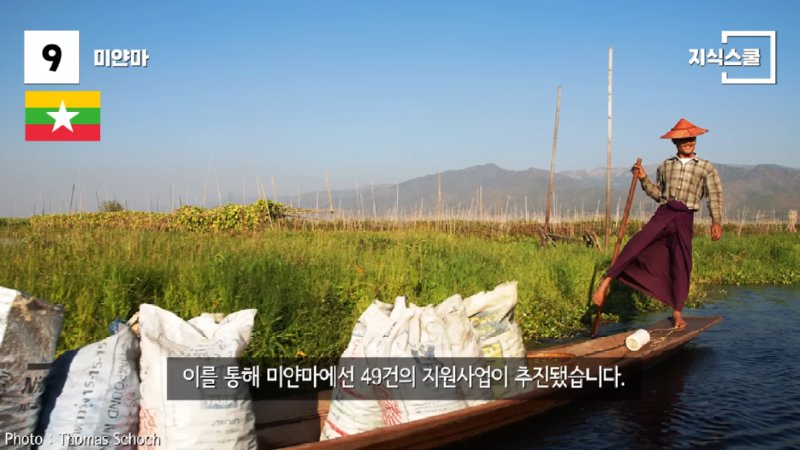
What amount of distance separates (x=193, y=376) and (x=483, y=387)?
1724 mm

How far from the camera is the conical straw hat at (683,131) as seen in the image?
6.04 metres

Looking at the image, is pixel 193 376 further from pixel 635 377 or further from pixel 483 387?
pixel 635 377

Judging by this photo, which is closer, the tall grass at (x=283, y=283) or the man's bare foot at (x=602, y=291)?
the tall grass at (x=283, y=283)

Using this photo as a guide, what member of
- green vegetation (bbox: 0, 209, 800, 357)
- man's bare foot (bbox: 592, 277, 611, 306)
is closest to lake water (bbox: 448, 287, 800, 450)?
man's bare foot (bbox: 592, 277, 611, 306)

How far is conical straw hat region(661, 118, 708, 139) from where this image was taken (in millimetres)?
6039

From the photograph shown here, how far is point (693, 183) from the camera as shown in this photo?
6262 mm

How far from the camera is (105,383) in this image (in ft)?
9.60

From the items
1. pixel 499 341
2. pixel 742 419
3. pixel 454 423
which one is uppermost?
pixel 499 341

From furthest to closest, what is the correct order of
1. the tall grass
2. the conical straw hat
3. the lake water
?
the conical straw hat < the tall grass < the lake water

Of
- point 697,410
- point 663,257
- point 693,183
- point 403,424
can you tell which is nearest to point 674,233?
point 663,257

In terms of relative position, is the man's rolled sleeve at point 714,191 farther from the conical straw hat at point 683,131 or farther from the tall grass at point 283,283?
the tall grass at point 283,283

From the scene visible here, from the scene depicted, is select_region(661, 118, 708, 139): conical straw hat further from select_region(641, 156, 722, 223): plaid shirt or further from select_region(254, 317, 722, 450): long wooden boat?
select_region(254, 317, 722, 450): long wooden boat

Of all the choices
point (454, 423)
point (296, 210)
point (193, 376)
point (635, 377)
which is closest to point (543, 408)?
point (454, 423)

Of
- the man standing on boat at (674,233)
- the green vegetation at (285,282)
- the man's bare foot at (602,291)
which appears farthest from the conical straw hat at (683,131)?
the green vegetation at (285,282)
